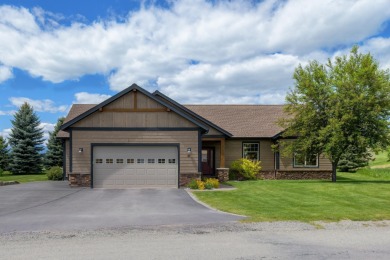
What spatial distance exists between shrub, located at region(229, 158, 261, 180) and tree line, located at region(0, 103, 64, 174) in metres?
20.4

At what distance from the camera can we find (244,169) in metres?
24.7

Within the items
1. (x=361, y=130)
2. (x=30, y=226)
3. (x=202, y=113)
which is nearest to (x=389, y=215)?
(x=30, y=226)

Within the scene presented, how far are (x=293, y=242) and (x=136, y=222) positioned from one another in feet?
14.2

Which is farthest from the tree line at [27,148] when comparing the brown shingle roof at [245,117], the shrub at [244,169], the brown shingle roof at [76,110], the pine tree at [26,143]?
the shrub at [244,169]

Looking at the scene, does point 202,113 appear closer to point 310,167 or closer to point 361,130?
point 310,167

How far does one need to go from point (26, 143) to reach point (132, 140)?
830 inches

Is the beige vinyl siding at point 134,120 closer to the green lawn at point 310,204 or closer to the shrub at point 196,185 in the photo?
the shrub at point 196,185

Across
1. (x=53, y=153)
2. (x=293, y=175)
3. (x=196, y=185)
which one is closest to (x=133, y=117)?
(x=196, y=185)

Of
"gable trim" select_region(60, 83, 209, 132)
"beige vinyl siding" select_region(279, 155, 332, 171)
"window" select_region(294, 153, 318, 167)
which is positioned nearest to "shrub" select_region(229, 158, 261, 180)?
"beige vinyl siding" select_region(279, 155, 332, 171)

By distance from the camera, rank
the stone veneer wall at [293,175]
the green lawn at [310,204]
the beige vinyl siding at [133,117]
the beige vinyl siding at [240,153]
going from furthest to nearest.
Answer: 1. the beige vinyl siding at [240,153]
2. the stone veneer wall at [293,175]
3. the beige vinyl siding at [133,117]
4. the green lawn at [310,204]

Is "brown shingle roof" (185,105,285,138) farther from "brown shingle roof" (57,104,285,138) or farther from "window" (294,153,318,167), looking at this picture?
"window" (294,153,318,167)

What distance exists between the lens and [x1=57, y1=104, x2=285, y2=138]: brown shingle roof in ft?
87.4

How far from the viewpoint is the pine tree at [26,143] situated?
116 ft

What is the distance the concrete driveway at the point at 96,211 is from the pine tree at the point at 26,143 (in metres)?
20.4
